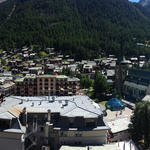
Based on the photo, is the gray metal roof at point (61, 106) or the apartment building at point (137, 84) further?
the apartment building at point (137, 84)

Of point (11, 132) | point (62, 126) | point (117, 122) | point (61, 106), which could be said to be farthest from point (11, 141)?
point (117, 122)

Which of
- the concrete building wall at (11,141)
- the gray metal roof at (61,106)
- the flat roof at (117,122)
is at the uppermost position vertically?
the gray metal roof at (61,106)

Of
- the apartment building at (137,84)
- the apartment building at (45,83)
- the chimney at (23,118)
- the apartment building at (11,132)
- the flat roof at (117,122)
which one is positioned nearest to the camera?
the apartment building at (11,132)

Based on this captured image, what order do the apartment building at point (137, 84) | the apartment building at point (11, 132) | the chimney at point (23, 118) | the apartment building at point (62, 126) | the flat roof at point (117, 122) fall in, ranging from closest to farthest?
the apartment building at point (11, 132)
the apartment building at point (62, 126)
the chimney at point (23, 118)
the flat roof at point (117, 122)
the apartment building at point (137, 84)

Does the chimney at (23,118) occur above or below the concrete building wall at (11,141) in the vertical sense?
above

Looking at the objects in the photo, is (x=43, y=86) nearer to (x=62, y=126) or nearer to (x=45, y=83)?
(x=45, y=83)

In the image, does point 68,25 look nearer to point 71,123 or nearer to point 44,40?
point 44,40

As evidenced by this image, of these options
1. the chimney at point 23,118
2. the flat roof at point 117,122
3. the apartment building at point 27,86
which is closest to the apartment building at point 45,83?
the apartment building at point 27,86

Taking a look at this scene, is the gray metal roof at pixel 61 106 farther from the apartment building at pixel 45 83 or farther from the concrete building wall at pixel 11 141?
the apartment building at pixel 45 83
